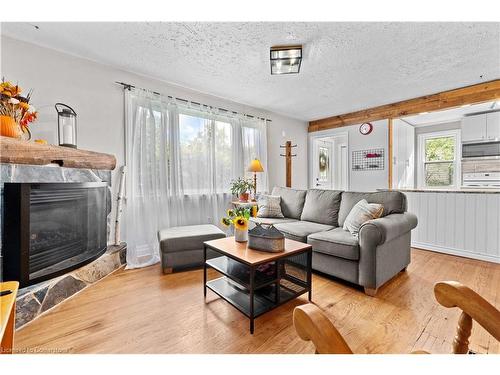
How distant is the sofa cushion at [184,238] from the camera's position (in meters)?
2.46

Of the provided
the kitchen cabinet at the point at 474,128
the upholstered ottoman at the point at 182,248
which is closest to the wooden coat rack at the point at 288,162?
the upholstered ottoman at the point at 182,248

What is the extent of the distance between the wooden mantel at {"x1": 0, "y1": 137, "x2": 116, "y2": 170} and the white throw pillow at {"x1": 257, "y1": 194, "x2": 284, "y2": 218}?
206 cm

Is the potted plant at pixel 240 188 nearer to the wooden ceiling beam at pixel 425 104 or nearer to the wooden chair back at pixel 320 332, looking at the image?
the wooden ceiling beam at pixel 425 104

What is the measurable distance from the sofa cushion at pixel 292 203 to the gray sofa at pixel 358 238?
21 centimetres

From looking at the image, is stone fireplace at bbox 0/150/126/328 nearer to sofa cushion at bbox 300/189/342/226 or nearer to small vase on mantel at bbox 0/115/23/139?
small vase on mantel at bbox 0/115/23/139

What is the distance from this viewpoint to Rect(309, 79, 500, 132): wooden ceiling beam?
2.91 m

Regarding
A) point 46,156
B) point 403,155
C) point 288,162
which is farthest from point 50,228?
point 403,155

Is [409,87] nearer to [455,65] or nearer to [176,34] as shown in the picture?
[455,65]

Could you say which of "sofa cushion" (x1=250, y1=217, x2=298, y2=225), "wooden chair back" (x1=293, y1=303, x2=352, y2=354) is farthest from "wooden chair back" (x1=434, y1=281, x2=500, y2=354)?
"sofa cushion" (x1=250, y1=217, x2=298, y2=225)

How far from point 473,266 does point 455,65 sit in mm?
2296

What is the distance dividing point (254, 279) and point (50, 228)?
1.77 metres

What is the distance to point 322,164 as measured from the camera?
202 inches
